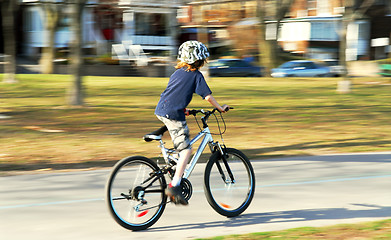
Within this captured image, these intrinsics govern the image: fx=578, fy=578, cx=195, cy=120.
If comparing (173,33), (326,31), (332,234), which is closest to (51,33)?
(173,33)

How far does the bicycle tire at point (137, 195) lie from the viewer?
18.5ft

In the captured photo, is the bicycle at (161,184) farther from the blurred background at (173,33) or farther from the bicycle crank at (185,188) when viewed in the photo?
the blurred background at (173,33)

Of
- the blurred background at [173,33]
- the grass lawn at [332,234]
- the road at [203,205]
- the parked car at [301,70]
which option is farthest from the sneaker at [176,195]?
the parked car at [301,70]

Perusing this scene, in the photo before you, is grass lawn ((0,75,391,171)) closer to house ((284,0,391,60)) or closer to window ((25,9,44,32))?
window ((25,9,44,32))

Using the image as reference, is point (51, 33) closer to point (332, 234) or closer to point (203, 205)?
point (203, 205)

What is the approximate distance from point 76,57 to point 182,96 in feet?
36.3

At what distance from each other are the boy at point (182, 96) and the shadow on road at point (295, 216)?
14.1 inches

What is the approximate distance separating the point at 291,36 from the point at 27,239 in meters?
49.0

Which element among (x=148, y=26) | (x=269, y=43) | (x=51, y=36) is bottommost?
(x=269, y=43)

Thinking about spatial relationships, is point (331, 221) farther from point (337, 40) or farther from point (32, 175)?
point (337, 40)

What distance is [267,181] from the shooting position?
820 centimetres

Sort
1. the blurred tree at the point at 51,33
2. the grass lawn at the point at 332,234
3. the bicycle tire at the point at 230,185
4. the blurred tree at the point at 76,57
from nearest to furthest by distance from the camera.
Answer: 1. the grass lawn at the point at 332,234
2. the bicycle tire at the point at 230,185
3. the blurred tree at the point at 76,57
4. the blurred tree at the point at 51,33

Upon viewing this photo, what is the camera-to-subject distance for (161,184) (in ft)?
19.4

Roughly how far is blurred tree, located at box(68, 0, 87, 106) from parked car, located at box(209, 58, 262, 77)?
17.6 metres
